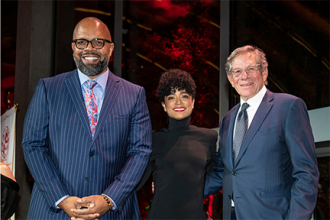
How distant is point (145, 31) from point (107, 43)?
282 cm

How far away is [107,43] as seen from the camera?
8.34 ft

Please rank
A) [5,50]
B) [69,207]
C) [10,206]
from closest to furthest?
[10,206], [69,207], [5,50]

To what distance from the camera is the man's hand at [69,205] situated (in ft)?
7.23

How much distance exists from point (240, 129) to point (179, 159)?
58 centimetres

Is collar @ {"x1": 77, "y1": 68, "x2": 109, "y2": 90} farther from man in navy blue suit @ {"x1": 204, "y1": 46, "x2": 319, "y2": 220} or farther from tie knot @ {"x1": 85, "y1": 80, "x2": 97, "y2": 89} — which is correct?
man in navy blue suit @ {"x1": 204, "y1": 46, "x2": 319, "y2": 220}

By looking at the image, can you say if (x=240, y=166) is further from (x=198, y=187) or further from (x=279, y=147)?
(x=198, y=187)

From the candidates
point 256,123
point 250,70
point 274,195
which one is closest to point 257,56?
point 250,70

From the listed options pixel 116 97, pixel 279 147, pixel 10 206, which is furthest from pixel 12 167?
pixel 279 147

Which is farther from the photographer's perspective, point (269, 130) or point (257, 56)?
point (257, 56)

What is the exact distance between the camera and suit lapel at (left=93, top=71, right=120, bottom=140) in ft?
7.82

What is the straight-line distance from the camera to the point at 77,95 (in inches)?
96.6

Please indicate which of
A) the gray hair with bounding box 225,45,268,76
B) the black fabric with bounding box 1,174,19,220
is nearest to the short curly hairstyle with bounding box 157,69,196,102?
the gray hair with bounding box 225,45,268,76

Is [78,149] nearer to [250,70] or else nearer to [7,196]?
[7,196]

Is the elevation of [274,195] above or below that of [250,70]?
below
